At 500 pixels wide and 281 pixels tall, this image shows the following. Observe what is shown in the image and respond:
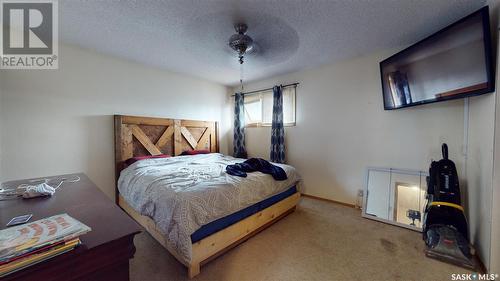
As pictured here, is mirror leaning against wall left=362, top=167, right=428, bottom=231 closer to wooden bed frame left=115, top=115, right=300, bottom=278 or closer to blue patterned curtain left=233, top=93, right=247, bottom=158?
wooden bed frame left=115, top=115, right=300, bottom=278

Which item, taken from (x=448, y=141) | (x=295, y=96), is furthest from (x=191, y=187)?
(x=448, y=141)

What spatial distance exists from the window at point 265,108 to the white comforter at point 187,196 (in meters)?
1.81

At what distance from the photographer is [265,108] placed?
4305 millimetres

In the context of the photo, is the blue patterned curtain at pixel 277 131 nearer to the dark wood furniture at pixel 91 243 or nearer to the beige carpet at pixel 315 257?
the beige carpet at pixel 315 257

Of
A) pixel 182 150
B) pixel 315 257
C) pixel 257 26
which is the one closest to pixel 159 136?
pixel 182 150

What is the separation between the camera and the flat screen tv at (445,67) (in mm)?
1663

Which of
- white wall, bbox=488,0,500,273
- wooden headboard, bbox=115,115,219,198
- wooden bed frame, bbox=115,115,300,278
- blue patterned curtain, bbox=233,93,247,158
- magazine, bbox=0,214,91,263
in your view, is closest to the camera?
magazine, bbox=0,214,91,263

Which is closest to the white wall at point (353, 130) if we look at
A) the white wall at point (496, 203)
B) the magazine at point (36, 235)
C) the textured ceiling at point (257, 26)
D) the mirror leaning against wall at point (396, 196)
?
the mirror leaning against wall at point (396, 196)

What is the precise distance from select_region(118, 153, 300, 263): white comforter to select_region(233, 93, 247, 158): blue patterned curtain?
2156 mm

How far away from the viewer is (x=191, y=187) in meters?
1.79

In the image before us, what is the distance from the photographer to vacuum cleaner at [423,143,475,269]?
1.77m

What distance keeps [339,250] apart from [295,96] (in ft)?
9.13

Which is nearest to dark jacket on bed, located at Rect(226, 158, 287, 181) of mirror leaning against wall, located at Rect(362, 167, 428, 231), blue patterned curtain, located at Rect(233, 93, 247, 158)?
mirror leaning against wall, located at Rect(362, 167, 428, 231)

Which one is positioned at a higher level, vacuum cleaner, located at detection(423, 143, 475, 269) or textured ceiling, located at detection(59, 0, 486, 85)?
textured ceiling, located at detection(59, 0, 486, 85)
